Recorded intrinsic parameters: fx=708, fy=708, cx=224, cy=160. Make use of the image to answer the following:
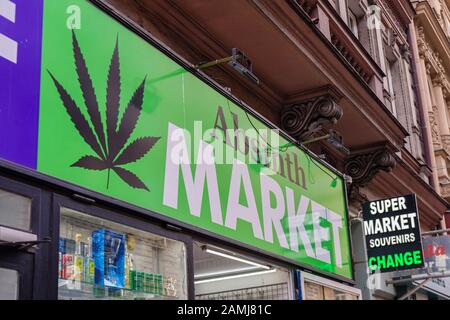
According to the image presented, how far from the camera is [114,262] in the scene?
519cm

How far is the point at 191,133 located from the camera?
20.2 feet

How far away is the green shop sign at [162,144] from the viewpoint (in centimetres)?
475

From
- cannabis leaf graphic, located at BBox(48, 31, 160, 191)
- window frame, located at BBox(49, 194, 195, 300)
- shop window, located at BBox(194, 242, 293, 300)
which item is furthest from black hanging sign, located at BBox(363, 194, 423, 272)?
cannabis leaf graphic, located at BBox(48, 31, 160, 191)

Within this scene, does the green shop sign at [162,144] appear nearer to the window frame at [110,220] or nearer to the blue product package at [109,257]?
the window frame at [110,220]

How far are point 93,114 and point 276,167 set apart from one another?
3.03 meters

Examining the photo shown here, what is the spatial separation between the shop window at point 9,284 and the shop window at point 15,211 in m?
0.28

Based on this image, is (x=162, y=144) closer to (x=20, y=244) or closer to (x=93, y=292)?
(x=93, y=292)

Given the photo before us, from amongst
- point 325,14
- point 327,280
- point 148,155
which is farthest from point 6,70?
point 325,14

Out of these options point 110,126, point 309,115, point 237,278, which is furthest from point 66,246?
point 309,115

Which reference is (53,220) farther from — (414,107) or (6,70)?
(414,107)

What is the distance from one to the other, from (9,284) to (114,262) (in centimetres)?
116

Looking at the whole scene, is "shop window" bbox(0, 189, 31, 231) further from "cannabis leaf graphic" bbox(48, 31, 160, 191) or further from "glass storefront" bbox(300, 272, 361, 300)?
"glass storefront" bbox(300, 272, 361, 300)

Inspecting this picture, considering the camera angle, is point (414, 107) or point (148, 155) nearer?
point (148, 155)

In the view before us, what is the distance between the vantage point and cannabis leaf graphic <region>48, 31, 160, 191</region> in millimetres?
4801
